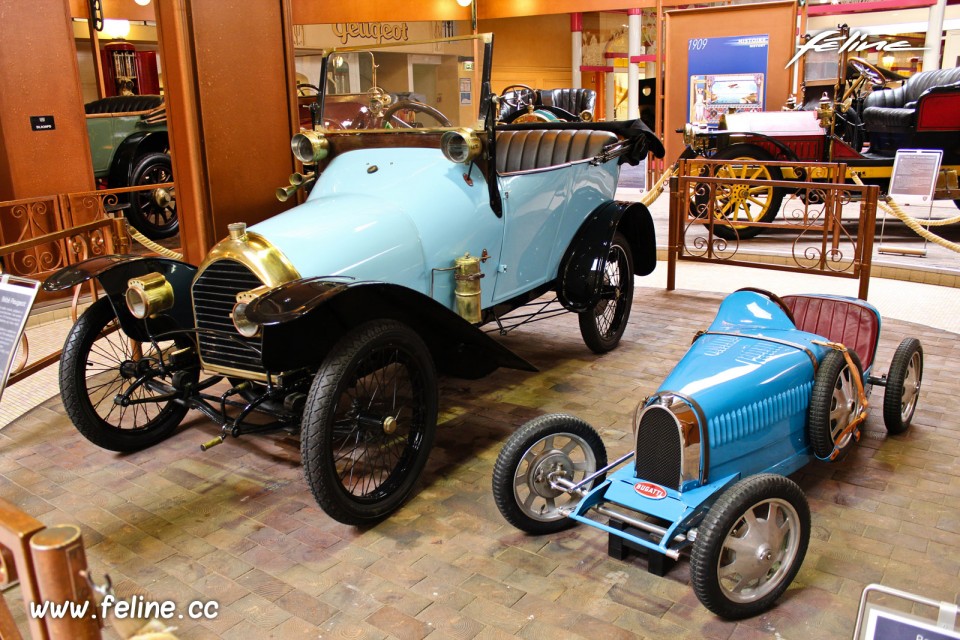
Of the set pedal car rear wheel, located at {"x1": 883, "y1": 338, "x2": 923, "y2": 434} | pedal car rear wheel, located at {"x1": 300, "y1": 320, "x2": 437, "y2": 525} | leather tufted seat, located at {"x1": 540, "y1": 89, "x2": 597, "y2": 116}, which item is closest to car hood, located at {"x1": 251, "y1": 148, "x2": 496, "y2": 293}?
pedal car rear wheel, located at {"x1": 300, "y1": 320, "x2": 437, "y2": 525}

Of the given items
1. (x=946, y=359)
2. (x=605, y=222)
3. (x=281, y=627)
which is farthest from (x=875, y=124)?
(x=281, y=627)

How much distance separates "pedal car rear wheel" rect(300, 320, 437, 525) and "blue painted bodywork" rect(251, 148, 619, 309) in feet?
1.39

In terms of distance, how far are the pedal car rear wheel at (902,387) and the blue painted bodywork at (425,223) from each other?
182 cm

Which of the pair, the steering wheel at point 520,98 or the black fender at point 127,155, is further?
→ the steering wheel at point 520,98

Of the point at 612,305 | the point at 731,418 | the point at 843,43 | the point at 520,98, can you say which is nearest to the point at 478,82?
the point at 612,305

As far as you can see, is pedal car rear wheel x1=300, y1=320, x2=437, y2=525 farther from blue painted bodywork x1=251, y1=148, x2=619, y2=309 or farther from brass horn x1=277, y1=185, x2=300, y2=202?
brass horn x1=277, y1=185, x2=300, y2=202

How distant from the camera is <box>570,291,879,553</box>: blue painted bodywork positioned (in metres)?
2.54

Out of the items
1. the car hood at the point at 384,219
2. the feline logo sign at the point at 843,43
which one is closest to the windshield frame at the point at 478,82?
the car hood at the point at 384,219

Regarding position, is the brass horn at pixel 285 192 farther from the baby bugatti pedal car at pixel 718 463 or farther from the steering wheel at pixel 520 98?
the steering wheel at pixel 520 98

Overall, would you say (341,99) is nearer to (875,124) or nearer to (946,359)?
(946,359)

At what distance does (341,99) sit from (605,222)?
5.47ft

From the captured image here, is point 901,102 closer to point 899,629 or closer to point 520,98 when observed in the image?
point 520,98

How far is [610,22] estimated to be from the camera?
15.9 meters

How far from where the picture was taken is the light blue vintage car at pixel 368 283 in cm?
290
